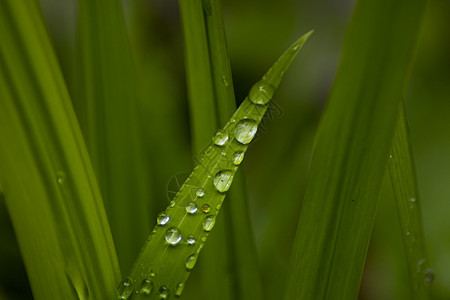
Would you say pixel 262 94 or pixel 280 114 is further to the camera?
pixel 280 114

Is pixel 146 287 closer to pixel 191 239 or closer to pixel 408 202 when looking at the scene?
pixel 191 239

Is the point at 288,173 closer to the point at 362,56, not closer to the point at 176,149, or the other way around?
the point at 176,149

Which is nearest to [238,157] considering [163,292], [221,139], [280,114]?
[221,139]

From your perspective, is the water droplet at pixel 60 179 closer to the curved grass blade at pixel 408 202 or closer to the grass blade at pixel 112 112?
the grass blade at pixel 112 112

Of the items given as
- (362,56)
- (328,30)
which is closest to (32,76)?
(362,56)

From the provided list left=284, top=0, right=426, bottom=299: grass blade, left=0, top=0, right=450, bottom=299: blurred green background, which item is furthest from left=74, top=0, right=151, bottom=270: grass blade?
left=284, top=0, right=426, bottom=299: grass blade

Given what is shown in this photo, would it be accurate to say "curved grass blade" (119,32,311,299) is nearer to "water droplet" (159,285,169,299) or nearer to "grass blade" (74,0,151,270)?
"water droplet" (159,285,169,299)
